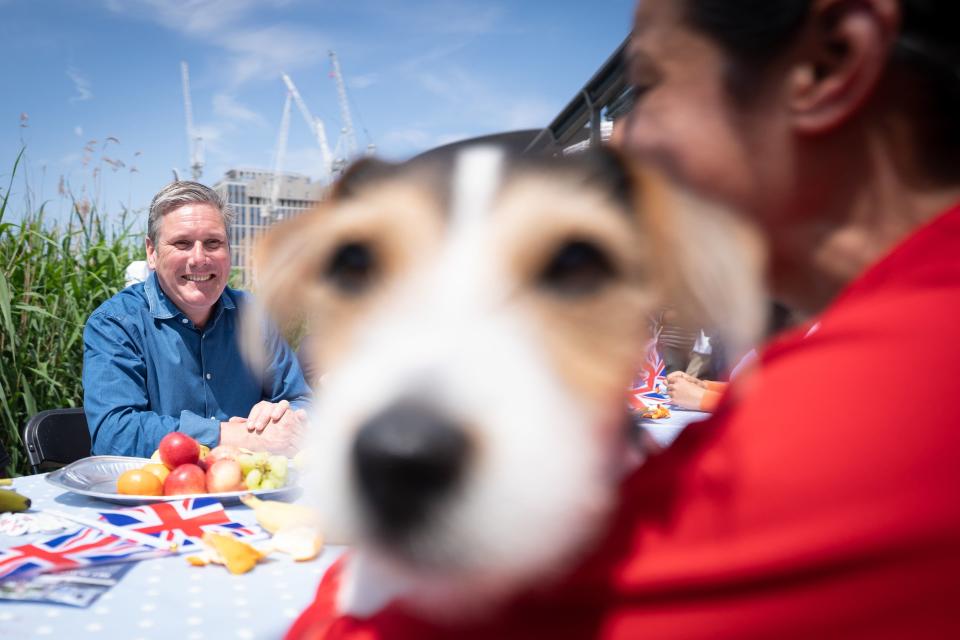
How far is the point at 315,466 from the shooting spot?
414 millimetres

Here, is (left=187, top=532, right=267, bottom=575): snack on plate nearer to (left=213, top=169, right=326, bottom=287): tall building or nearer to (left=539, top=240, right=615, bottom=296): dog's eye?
(left=213, top=169, right=326, bottom=287): tall building

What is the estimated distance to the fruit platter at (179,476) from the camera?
1.59 metres

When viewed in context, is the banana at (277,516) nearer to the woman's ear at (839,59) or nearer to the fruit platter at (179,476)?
the fruit platter at (179,476)

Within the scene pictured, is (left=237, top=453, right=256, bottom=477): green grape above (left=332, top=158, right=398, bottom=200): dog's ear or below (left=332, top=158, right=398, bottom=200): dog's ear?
below

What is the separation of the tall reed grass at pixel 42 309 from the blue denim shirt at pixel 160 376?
83 centimetres

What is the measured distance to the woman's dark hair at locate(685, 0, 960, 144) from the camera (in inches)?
20.5

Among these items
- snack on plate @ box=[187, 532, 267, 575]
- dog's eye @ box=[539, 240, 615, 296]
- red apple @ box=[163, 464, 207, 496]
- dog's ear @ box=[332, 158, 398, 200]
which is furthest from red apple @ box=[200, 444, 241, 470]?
dog's eye @ box=[539, 240, 615, 296]

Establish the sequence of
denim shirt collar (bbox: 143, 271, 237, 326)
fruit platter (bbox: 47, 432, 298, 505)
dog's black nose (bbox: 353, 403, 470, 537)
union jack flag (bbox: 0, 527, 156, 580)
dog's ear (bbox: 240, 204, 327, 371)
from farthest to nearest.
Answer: denim shirt collar (bbox: 143, 271, 237, 326) < fruit platter (bbox: 47, 432, 298, 505) < union jack flag (bbox: 0, 527, 156, 580) < dog's ear (bbox: 240, 204, 327, 371) < dog's black nose (bbox: 353, 403, 470, 537)

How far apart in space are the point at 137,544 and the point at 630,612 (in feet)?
3.78

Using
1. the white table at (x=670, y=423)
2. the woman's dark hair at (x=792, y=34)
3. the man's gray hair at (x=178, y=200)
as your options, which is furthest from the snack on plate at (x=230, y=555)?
the man's gray hair at (x=178, y=200)

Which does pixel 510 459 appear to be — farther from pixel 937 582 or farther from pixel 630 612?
pixel 937 582

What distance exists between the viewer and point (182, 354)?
260 cm

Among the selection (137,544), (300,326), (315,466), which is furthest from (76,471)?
(315,466)

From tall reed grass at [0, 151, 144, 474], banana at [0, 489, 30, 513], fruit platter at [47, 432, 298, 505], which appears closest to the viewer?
banana at [0, 489, 30, 513]
